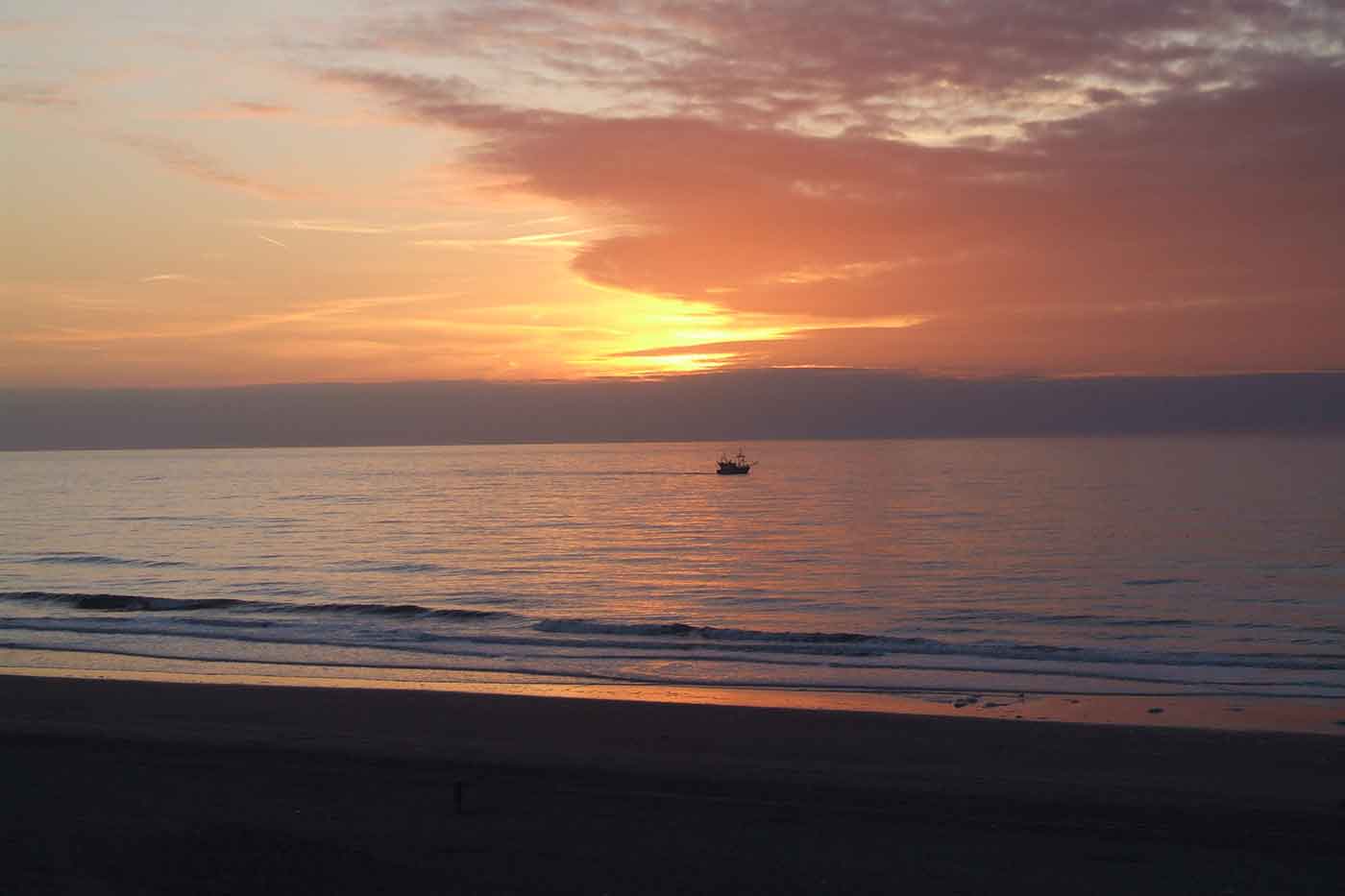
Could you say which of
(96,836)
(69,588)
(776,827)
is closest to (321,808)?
(96,836)

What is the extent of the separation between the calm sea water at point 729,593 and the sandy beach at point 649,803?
5067mm

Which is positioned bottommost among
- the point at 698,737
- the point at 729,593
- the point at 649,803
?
the point at 649,803

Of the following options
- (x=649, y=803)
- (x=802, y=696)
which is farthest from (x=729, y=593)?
(x=649, y=803)

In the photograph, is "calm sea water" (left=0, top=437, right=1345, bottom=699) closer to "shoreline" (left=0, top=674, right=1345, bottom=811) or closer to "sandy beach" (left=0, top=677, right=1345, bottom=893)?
"shoreline" (left=0, top=674, right=1345, bottom=811)

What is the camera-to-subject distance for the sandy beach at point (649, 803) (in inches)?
359

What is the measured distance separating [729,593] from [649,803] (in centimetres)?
2455

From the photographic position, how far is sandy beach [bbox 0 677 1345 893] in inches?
359

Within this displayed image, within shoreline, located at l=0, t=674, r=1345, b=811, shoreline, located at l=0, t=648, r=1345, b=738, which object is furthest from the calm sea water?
shoreline, located at l=0, t=674, r=1345, b=811

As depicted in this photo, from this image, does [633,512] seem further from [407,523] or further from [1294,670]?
[1294,670]

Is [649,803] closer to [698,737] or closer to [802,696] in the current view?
[698,737]

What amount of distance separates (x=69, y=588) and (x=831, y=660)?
91.5 feet

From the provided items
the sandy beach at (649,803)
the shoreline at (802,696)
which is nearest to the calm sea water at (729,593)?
the shoreline at (802,696)

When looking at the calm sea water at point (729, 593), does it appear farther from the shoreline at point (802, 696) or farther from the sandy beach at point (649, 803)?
the sandy beach at point (649, 803)

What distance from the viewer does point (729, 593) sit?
35.7 metres
